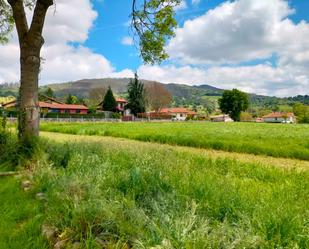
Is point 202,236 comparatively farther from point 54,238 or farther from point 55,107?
point 55,107

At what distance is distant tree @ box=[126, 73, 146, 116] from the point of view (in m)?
81.5

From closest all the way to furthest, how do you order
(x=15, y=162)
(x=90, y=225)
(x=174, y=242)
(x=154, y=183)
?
(x=174, y=242) → (x=90, y=225) → (x=154, y=183) → (x=15, y=162)

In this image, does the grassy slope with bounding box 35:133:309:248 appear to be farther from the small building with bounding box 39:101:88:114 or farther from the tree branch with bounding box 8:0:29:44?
the small building with bounding box 39:101:88:114

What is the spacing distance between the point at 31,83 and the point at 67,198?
22.6 feet

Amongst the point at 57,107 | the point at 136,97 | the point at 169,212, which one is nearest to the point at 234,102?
the point at 136,97

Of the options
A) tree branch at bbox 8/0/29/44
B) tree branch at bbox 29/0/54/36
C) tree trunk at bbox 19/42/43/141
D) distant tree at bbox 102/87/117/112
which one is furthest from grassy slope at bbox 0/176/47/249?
distant tree at bbox 102/87/117/112

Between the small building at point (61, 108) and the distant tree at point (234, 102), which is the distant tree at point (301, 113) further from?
the small building at point (61, 108)

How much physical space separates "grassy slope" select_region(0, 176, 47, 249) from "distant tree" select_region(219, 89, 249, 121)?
3897 inches

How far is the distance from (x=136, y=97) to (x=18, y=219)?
77.5 metres

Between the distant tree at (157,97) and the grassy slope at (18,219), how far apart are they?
93.9m

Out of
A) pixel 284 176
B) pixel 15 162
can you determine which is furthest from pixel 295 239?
pixel 15 162

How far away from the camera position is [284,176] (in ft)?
26.5

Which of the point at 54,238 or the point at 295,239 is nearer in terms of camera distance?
the point at 295,239

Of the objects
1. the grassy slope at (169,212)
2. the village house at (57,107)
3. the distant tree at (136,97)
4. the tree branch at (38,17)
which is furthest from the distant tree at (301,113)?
the grassy slope at (169,212)
